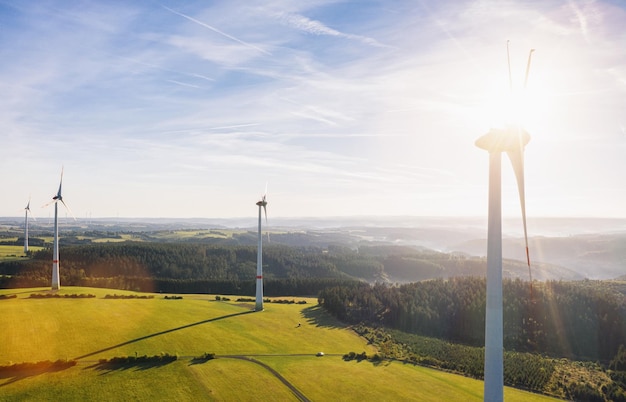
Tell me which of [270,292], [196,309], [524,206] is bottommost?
[270,292]

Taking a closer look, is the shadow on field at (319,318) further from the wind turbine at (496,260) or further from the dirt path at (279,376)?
the wind turbine at (496,260)

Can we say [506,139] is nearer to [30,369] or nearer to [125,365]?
[125,365]

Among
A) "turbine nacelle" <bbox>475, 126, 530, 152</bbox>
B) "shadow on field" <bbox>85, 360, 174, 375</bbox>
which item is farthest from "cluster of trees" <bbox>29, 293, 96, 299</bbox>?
"turbine nacelle" <bbox>475, 126, 530, 152</bbox>

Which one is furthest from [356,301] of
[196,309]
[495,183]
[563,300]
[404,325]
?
[495,183]

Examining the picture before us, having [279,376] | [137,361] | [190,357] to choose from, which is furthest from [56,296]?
[279,376]

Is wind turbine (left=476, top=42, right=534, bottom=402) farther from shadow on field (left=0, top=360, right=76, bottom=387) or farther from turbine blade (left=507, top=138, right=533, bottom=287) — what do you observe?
shadow on field (left=0, top=360, right=76, bottom=387)

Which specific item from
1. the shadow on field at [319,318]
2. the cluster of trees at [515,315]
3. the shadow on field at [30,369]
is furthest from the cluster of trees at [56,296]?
the cluster of trees at [515,315]

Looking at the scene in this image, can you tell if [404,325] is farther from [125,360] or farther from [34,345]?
[34,345]
